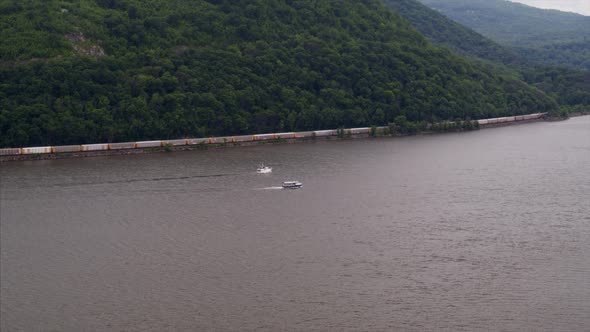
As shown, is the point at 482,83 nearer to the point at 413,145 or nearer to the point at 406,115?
the point at 406,115

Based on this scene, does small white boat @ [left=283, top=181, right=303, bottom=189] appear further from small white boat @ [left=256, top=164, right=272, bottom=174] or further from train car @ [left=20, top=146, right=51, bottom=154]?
train car @ [left=20, top=146, right=51, bottom=154]

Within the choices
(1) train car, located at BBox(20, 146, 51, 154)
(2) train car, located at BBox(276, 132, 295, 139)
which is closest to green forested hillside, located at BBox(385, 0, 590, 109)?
(2) train car, located at BBox(276, 132, 295, 139)

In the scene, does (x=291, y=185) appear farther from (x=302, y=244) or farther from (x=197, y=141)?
(x=197, y=141)

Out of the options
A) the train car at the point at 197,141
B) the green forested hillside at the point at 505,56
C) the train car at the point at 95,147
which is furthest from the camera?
the green forested hillside at the point at 505,56

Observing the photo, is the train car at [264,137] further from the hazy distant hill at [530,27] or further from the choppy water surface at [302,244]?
the hazy distant hill at [530,27]

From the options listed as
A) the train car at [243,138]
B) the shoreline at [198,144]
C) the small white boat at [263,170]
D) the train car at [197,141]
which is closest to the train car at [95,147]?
the shoreline at [198,144]

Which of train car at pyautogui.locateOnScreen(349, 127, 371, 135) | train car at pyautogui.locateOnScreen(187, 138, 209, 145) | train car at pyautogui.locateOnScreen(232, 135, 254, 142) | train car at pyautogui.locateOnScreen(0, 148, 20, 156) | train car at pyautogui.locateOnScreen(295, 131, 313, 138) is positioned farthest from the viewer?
train car at pyautogui.locateOnScreen(349, 127, 371, 135)

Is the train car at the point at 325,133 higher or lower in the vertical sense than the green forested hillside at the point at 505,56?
lower
